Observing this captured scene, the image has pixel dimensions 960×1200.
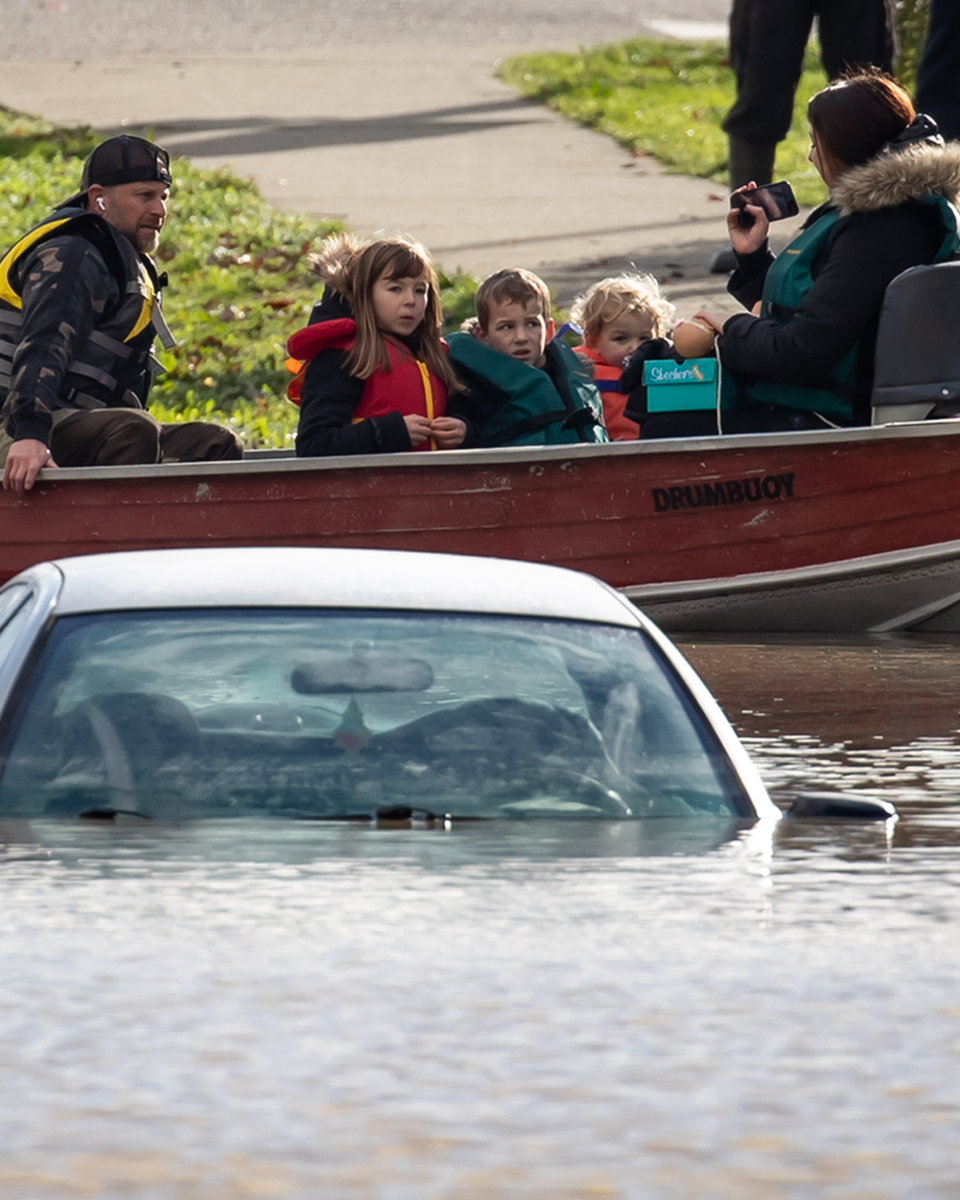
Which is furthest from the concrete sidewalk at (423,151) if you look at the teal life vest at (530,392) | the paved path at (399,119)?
the teal life vest at (530,392)

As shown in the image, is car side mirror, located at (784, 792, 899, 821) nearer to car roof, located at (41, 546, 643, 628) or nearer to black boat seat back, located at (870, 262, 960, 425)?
car roof, located at (41, 546, 643, 628)

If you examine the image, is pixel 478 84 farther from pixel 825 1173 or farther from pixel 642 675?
pixel 825 1173

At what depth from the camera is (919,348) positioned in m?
8.92

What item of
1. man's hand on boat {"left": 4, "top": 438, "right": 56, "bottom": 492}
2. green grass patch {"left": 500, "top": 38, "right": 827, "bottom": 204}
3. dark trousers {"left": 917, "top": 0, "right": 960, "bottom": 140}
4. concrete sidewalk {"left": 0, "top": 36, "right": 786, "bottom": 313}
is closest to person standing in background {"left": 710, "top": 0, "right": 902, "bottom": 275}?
dark trousers {"left": 917, "top": 0, "right": 960, "bottom": 140}

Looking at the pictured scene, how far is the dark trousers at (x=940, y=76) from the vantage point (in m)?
13.5

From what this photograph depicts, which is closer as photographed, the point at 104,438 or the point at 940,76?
the point at 104,438

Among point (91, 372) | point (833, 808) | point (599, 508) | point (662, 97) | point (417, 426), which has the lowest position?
point (833, 808)

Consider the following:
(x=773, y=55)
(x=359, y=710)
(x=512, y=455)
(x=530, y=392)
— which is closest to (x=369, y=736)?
(x=359, y=710)

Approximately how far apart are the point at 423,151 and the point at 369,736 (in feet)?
57.2

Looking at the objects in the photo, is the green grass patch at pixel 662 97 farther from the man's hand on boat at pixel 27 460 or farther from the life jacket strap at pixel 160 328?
the man's hand on boat at pixel 27 460

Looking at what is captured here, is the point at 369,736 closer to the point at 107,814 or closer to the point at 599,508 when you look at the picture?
the point at 107,814

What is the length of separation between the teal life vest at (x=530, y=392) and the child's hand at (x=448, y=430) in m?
0.20

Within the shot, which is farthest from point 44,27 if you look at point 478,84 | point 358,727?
point 358,727

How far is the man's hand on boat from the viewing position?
9008 millimetres
